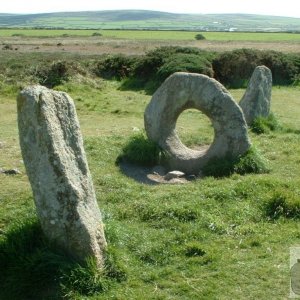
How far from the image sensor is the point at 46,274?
7.26 metres

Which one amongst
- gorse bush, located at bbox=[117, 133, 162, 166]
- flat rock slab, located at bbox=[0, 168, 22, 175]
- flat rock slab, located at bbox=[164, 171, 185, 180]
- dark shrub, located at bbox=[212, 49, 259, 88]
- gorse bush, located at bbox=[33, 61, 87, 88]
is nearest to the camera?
flat rock slab, located at bbox=[0, 168, 22, 175]

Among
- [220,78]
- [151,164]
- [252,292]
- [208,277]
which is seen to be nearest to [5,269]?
[208,277]

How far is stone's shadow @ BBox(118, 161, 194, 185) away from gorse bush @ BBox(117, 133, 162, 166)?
15 cm

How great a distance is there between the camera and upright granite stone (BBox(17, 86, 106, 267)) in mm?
7320

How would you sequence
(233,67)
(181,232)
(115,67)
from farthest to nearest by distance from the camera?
(115,67) → (233,67) → (181,232)

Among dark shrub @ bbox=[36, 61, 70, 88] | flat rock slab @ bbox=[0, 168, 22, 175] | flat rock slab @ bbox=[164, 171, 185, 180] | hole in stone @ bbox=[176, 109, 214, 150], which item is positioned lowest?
flat rock slab @ bbox=[164, 171, 185, 180]

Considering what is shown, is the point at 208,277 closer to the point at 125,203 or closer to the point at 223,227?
the point at 223,227

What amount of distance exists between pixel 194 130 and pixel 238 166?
15.8ft

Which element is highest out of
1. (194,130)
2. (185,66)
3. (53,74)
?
(185,66)

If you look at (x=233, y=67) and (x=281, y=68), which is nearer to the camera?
(x=233, y=67)

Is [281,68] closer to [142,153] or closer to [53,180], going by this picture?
[142,153]

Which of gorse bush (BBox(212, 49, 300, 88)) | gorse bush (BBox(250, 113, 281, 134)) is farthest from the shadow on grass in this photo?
gorse bush (BBox(212, 49, 300, 88))

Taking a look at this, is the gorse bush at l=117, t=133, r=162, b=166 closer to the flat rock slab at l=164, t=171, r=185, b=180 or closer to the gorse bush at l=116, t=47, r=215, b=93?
the flat rock slab at l=164, t=171, r=185, b=180

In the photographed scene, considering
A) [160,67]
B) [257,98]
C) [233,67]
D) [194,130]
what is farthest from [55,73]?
[257,98]
